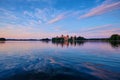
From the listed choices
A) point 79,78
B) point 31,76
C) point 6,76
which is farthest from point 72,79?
point 6,76

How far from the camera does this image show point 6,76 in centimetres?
1315

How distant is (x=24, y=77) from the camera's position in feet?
41.8

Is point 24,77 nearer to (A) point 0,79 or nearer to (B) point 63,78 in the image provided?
(A) point 0,79


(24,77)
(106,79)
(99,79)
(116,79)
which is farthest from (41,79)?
(116,79)

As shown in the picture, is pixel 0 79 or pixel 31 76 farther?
pixel 31 76

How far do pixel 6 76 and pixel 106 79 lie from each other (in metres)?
11.1

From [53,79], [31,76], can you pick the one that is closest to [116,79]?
[53,79]

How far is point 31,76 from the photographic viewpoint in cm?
1298

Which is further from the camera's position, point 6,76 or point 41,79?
point 6,76

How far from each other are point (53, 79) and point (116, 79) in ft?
22.2

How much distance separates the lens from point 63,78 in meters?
12.5

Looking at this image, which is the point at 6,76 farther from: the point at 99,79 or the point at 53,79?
the point at 99,79

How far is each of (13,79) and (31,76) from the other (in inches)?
73.8

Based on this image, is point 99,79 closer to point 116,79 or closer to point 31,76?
point 116,79
